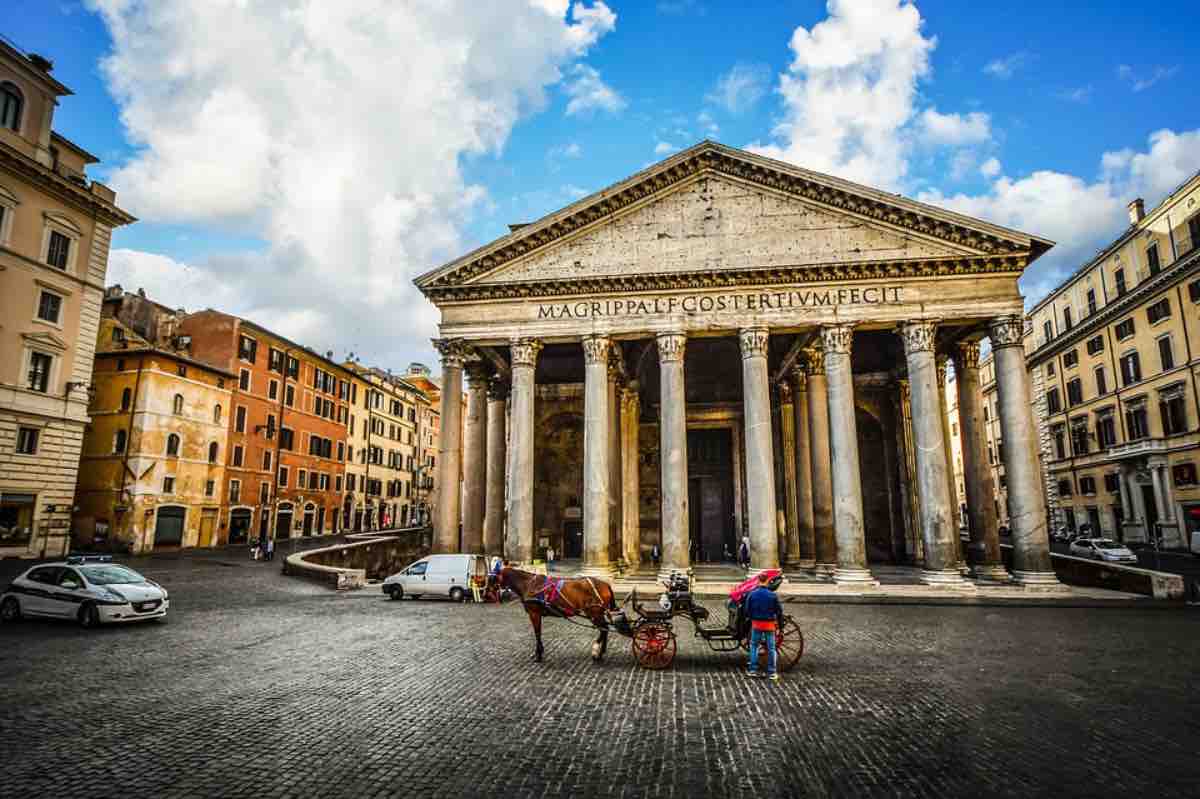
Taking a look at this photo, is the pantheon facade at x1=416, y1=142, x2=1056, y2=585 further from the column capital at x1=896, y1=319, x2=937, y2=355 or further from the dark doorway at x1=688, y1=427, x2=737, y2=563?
the dark doorway at x1=688, y1=427, x2=737, y2=563

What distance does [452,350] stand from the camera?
2162 cm

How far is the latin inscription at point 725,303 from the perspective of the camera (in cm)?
2006

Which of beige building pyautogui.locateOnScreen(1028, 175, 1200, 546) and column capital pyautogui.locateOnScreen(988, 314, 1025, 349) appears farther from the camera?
beige building pyautogui.locateOnScreen(1028, 175, 1200, 546)

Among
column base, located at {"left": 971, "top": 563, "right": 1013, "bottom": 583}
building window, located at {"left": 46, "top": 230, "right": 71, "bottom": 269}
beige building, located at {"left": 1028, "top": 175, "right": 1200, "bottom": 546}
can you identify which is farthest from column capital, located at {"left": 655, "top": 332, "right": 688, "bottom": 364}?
beige building, located at {"left": 1028, "top": 175, "right": 1200, "bottom": 546}

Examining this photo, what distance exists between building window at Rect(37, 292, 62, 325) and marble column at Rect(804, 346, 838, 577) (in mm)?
29880

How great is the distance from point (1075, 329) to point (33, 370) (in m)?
54.7

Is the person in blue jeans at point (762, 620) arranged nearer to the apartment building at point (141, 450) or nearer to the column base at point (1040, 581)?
the column base at point (1040, 581)

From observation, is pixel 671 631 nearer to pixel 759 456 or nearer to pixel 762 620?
pixel 762 620

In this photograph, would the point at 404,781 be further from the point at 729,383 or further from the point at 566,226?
the point at 729,383

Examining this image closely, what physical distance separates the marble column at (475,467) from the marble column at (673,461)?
7.10 m

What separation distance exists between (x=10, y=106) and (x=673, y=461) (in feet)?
93.7

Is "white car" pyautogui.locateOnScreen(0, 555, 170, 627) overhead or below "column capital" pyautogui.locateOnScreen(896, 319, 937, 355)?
below

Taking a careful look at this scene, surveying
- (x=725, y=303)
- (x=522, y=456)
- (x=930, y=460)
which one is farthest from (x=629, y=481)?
(x=930, y=460)

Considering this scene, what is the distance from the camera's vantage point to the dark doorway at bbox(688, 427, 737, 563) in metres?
29.6
